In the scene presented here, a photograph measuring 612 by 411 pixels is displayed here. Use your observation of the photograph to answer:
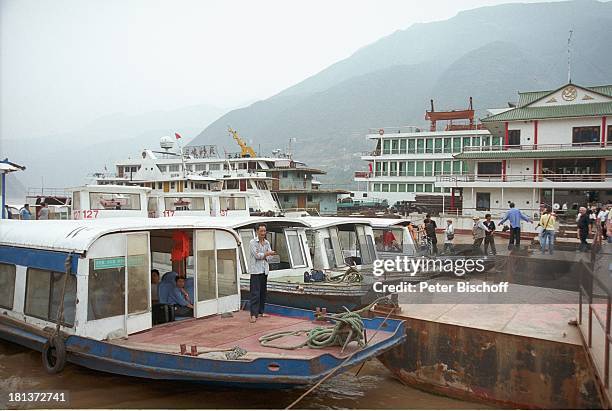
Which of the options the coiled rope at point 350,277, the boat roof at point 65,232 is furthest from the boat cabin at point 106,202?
the coiled rope at point 350,277

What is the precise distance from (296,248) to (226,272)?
2.84m

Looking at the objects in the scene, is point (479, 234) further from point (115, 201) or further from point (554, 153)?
point (554, 153)

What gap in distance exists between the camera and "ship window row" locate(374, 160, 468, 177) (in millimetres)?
40188

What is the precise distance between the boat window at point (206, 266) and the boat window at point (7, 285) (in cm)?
287

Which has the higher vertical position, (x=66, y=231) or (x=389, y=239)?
(x=66, y=231)

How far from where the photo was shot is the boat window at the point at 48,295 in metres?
5.79

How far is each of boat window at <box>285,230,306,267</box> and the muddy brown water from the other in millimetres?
2963

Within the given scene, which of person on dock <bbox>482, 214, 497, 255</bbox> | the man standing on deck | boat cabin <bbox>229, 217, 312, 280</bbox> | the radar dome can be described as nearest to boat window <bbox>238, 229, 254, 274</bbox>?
boat cabin <bbox>229, 217, 312, 280</bbox>

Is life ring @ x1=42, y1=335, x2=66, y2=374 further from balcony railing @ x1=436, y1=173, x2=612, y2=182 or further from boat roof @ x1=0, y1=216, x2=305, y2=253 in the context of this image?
balcony railing @ x1=436, y1=173, x2=612, y2=182

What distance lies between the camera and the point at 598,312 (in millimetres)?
5102

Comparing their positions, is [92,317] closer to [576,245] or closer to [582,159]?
[576,245]

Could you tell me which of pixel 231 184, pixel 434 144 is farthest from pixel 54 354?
pixel 434 144

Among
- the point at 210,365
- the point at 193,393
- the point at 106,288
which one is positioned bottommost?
the point at 193,393

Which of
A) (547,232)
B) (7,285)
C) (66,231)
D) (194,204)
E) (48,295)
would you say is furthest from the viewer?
(194,204)
